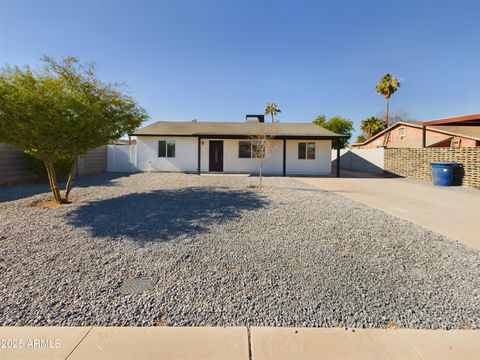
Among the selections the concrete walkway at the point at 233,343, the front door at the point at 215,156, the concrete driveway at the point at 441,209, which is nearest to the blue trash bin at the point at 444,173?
the concrete driveway at the point at 441,209

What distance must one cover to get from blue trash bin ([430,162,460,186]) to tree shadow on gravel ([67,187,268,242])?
1024cm

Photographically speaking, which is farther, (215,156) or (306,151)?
(215,156)

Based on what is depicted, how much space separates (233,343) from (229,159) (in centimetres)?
1531

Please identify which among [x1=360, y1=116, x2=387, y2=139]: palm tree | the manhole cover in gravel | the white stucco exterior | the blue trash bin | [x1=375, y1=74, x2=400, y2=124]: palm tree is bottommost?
the manhole cover in gravel

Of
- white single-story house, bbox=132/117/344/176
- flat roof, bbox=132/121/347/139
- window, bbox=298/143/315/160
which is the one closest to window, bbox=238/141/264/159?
white single-story house, bbox=132/117/344/176

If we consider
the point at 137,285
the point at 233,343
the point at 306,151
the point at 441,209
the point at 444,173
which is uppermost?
the point at 306,151

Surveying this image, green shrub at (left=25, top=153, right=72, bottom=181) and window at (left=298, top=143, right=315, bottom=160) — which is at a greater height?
window at (left=298, top=143, right=315, bottom=160)

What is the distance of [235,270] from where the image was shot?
3426 millimetres

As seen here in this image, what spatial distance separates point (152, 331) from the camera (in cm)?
238

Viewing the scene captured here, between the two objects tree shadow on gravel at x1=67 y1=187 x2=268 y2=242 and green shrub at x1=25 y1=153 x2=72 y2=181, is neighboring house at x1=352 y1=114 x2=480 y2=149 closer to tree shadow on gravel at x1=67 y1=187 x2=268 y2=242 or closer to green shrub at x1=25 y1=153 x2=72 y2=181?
tree shadow on gravel at x1=67 y1=187 x2=268 y2=242

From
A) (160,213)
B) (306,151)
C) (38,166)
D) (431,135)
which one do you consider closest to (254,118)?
(306,151)

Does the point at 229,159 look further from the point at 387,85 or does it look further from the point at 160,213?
the point at 387,85

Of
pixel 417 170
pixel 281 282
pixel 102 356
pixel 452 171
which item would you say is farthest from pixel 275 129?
pixel 102 356

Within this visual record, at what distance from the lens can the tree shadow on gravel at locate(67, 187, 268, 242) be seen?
15.7 ft
